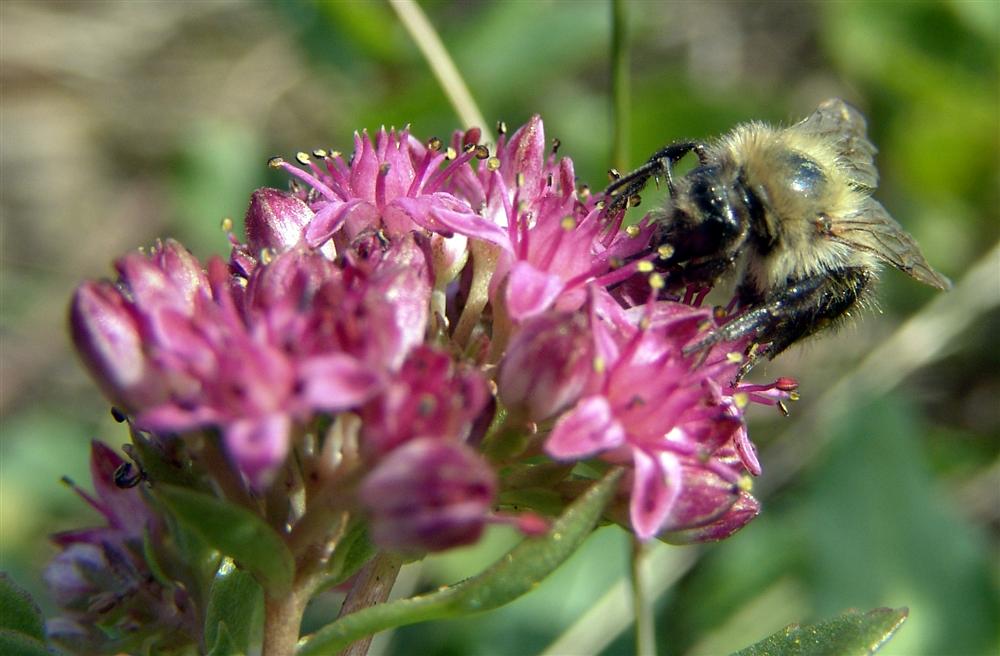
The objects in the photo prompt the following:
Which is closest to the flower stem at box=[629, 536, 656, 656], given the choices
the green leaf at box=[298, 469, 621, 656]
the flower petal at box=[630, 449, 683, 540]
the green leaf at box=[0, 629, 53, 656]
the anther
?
the anther

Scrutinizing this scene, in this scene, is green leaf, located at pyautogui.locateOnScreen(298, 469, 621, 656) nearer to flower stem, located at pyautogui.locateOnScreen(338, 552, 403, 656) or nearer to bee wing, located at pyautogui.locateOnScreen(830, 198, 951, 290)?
flower stem, located at pyautogui.locateOnScreen(338, 552, 403, 656)

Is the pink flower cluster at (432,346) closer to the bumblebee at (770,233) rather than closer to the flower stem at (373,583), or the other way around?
the bumblebee at (770,233)

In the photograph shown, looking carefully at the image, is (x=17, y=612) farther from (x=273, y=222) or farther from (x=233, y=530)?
(x=273, y=222)

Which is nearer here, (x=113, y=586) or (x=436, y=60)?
(x=113, y=586)

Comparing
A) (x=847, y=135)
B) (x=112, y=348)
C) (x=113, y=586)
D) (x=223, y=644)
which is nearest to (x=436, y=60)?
(x=847, y=135)

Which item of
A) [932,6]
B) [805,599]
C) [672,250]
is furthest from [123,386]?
[932,6]

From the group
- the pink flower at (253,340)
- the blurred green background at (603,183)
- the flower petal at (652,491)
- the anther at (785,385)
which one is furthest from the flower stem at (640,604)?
the pink flower at (253,340)

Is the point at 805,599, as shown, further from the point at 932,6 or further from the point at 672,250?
the point at 932,6
